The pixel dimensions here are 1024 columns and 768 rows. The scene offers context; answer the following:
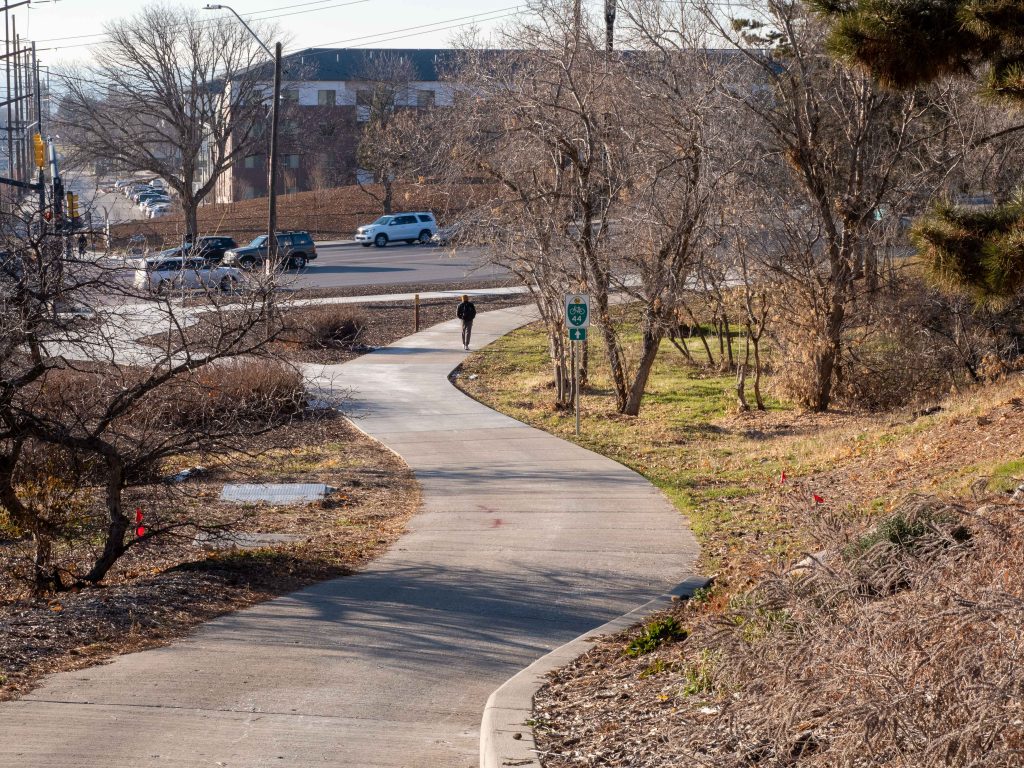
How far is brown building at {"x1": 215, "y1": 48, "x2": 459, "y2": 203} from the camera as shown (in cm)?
6462

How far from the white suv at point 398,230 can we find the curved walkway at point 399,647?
136 ft

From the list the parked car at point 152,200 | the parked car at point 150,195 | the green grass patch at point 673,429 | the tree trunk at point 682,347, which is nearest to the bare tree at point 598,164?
the green grass patch at point 673,429

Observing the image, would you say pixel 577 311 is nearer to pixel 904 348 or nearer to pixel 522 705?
pixel 904 348

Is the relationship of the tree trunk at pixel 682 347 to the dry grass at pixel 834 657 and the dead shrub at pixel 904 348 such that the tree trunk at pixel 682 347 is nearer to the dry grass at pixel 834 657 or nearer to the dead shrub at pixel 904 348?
the dead shrub at pixel 904 348

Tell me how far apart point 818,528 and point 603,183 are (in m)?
13.0

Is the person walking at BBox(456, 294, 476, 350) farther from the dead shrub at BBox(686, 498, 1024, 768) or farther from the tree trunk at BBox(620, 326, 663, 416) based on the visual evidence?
the dead shrub at BBox(686, 498, 1024, 768)

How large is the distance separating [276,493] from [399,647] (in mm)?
6675

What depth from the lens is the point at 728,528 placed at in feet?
35.9

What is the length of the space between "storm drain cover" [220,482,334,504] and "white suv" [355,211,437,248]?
41.1m

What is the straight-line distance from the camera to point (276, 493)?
13.7 meters

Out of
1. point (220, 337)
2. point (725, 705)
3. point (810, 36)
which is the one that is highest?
point (810, 36)

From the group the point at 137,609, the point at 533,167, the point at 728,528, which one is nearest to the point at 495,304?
the point at 533,167

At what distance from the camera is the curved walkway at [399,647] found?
5680 millimetres

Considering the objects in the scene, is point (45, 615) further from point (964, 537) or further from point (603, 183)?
point (603, 183)
